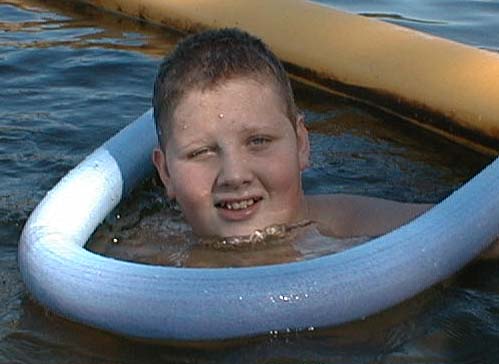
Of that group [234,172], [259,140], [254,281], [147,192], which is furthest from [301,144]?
[147,192]

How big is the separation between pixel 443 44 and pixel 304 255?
1563 millimetres

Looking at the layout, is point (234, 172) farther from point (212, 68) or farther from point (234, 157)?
point (212, 68)

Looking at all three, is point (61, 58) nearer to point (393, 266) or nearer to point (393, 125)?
point (393, 125)

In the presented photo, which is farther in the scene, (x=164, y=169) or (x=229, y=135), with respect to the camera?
(x=164, y=169)

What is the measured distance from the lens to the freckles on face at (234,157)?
287 cm

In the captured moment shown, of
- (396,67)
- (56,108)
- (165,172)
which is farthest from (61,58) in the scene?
(165,172)

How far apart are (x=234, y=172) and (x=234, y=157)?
1.8 inches

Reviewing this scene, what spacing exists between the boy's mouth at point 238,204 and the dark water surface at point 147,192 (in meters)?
0.44

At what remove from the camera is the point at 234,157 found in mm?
2850

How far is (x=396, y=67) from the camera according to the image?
14.2 ft

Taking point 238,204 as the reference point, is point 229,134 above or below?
above

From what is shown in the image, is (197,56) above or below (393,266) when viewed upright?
above

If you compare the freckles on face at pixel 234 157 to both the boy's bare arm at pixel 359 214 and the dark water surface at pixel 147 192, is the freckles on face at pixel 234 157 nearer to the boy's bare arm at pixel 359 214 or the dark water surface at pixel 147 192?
the boy's bare arm at pixel 359 214

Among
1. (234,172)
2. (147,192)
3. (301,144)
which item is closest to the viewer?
(234,172)
